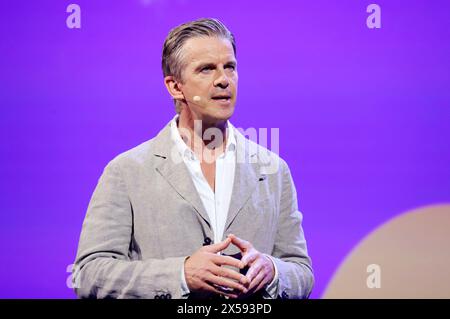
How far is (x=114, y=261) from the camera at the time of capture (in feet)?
5.83

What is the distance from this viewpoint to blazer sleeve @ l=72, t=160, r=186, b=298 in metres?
1.76

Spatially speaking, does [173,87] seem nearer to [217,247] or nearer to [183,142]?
[183,142]

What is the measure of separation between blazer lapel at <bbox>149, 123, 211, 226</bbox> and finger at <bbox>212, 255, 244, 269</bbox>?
0.16m

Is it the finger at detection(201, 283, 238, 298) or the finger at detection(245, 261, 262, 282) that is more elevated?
the finger at detection(245, 261, 262, 282)

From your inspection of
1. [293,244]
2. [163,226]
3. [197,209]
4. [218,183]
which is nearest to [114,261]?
[163,226]

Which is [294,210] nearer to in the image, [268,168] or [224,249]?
[268,168]

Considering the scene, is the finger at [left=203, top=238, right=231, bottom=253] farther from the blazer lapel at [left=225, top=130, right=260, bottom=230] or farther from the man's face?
the man's face

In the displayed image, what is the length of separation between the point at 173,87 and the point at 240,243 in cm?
57

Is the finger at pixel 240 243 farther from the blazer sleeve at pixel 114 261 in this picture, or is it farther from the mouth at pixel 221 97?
the mouth at pixel 221 97

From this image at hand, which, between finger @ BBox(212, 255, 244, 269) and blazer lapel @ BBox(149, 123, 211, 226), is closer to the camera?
finger @ BBox(212, 255, 244, 269)

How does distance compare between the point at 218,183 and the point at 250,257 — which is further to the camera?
the point at 218,183

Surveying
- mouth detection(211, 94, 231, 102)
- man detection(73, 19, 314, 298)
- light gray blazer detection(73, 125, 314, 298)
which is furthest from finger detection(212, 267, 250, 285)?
mouth detection(211, 94, 231, 102)
